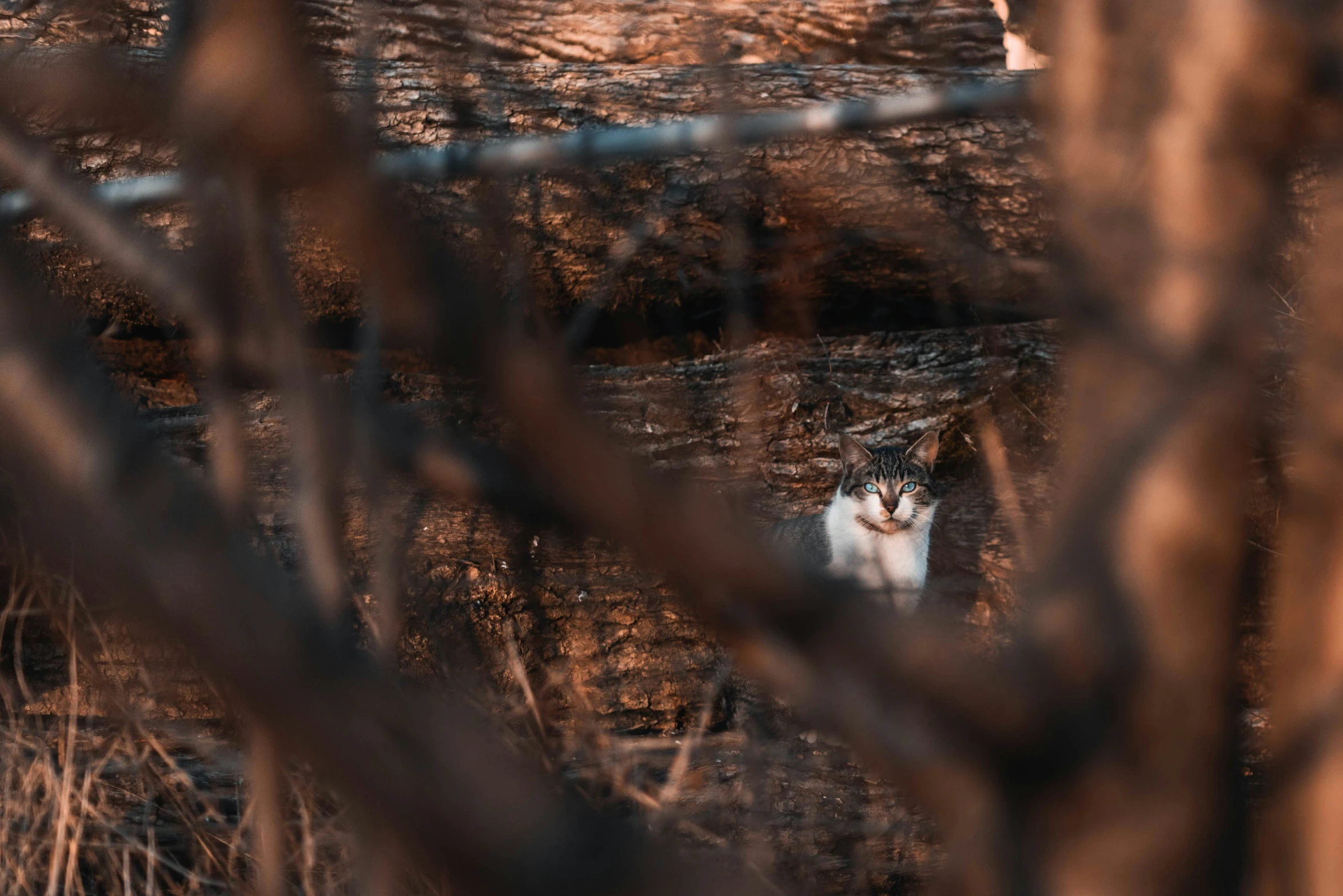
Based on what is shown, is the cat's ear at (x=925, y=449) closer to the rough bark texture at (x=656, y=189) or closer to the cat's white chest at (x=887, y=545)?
the cat's white chest at (x=887, y=545)

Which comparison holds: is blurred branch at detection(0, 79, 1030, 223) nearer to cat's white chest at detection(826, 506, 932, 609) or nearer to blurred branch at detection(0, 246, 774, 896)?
blurred branch at detection(0, 246, 774, 896)

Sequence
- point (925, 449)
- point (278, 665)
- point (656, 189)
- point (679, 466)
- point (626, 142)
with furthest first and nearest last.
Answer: point (925, 449) < point (656, 189) < point (679, 466) < point (626, 142) < point (278, 665)

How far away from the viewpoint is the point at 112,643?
3.30 meters

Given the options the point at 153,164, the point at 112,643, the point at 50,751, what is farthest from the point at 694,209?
the point at 50,751

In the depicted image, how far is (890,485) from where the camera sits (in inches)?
188

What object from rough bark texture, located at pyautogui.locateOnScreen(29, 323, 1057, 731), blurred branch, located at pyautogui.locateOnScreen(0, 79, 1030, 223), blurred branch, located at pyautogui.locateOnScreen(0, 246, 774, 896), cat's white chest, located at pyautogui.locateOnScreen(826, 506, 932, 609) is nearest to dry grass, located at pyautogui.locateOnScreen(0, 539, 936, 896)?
rough bark texture, located at pyautogui.locateOnScreen(29, 323, 1057, 731)

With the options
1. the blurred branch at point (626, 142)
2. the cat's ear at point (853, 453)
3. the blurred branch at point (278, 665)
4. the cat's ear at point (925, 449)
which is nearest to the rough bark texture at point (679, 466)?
the cat's ear at point (925, 449)

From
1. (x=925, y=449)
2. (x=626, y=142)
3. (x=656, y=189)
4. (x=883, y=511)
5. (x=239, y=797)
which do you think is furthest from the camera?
(x=925, y=449)

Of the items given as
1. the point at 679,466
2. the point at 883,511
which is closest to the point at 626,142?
the point at 679,466

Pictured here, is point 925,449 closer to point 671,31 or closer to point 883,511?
point 883,511

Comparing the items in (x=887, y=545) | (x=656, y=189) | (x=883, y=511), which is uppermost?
(x=656, y=189)

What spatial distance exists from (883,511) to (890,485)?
131 mm

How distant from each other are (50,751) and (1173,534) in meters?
3.14

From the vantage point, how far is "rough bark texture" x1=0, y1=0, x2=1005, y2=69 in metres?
3.26
